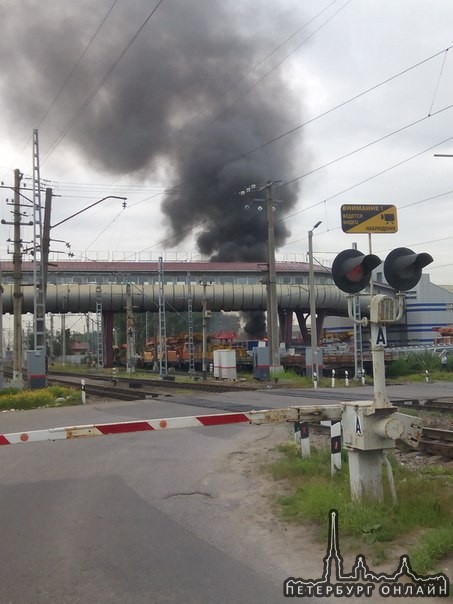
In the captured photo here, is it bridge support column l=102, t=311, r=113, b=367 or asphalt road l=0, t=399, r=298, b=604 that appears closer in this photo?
asphalt road l=0, t=399, r=298, b=604

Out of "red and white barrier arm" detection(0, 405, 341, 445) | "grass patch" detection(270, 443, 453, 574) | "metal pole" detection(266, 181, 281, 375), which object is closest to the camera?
"grass patch" detection(270, 443, 453, 574)

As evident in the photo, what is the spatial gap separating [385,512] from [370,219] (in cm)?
361

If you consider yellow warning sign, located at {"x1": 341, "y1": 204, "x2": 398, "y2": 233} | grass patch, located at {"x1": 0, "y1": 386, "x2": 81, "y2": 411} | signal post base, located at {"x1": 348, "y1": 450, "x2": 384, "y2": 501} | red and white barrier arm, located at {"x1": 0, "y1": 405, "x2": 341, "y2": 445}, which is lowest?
grass patch, located at {"x1": 0, "y1": 386, "x2": 81, "y2": 411}

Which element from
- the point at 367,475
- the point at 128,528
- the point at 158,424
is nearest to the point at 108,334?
the point at 158,424

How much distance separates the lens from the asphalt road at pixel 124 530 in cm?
453

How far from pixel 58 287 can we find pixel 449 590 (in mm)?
55197

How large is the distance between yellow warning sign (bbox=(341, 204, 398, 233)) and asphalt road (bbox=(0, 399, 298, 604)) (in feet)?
11.9

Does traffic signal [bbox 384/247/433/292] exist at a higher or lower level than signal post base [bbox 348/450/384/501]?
higher

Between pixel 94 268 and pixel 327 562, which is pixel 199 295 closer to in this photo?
pixel 94 268

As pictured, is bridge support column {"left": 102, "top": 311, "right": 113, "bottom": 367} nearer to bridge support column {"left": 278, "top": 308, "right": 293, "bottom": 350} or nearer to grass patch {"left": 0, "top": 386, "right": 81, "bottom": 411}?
bridge support column {"left": 278, "top": 308, "right": 293, "bottom": 350}

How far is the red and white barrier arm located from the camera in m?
6.36

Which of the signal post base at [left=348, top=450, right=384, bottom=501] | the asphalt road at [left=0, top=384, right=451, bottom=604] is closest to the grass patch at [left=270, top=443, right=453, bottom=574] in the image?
the signal post base at [left=348, top=450, right=384, bottom=501]

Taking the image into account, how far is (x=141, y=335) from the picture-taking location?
317 ft

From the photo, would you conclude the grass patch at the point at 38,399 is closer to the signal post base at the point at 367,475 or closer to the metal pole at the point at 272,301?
the metal pole at the point at 272,301
